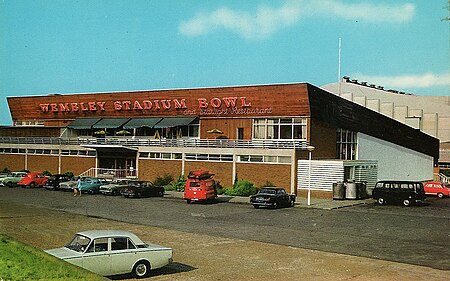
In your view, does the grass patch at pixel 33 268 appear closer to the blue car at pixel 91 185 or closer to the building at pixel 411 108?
the blue car at pixel 91 185

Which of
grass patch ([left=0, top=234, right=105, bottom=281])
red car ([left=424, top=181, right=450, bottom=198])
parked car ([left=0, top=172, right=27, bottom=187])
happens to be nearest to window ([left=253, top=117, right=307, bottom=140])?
red car ([left=424, top=181, right=450, bottom=198])

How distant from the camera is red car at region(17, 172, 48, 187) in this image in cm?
4734

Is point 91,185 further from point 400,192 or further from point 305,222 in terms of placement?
point 400,192

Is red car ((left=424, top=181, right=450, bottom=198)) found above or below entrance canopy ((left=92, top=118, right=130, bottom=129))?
below

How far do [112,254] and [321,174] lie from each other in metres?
29.7

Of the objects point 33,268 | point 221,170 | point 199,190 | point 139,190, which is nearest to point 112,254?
point 33,268

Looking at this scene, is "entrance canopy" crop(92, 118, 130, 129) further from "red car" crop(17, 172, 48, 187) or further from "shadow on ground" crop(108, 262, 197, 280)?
"shadow on ground" crop(108, 262, 197, 280)

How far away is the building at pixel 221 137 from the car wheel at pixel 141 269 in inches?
1119

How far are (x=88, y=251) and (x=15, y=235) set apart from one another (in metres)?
8.98

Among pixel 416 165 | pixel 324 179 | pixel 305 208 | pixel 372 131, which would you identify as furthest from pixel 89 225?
pixel 416 165

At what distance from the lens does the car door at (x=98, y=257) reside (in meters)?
13.5

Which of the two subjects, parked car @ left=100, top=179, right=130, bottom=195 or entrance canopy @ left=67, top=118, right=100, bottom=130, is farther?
entrance canopy @ left=67, top=118, right=100, bottom=130

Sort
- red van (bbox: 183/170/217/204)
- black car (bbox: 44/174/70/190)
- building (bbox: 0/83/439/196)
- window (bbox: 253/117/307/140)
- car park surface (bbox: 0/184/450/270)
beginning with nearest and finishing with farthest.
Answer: car park surface (bbox: 0/184/450/270), red van (bbox: 183/170/217/204), building (bbox: 0/83/439/196), black car (bbox: 44/174/70/190), window (bbox: 253/117/307/140)

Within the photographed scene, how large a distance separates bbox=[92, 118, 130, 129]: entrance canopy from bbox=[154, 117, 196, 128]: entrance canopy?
5.05 metres
